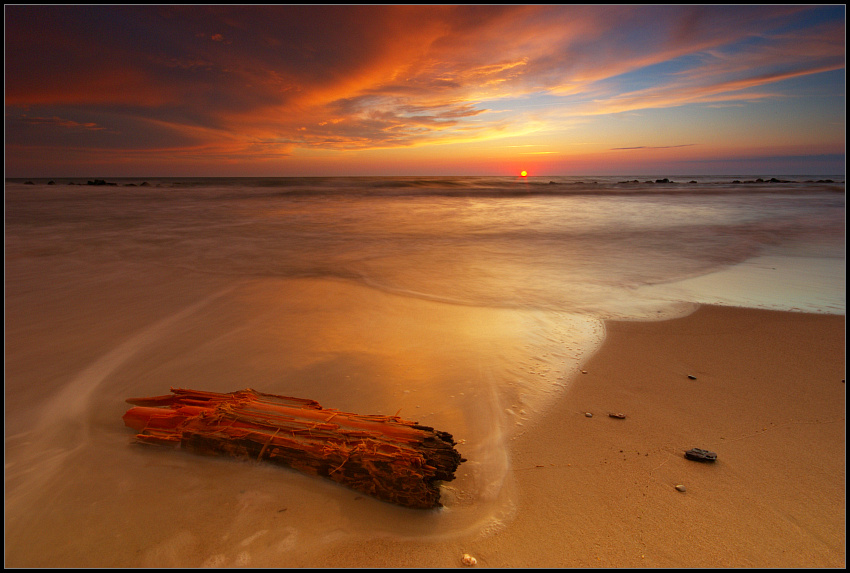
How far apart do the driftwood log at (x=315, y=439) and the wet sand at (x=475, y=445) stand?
9 cm

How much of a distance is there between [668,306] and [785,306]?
145 cm

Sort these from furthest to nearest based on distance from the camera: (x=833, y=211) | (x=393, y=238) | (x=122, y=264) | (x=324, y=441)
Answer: (x=833, y=211) → (x=393, y=238) → (x=122, y=264) → (x=324, y=441)

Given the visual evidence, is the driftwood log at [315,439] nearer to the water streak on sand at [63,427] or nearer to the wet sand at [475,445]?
the wet sand at [475,445]

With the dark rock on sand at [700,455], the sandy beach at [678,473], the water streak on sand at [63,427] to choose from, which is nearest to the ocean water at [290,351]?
the water streak on sand at [63,427]

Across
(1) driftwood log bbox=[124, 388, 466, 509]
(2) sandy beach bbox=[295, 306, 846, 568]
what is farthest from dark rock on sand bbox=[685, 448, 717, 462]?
(1) driftwood log bbox=[124, 388, 466, 509]

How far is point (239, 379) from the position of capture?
3418mm

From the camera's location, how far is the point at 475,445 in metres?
2.59

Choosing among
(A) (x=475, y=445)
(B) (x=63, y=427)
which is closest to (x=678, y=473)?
(A) (x=475, y=445)

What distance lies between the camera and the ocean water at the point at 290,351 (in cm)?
200

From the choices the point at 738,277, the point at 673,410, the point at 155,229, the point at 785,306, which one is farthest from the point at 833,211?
→ the point at 155,229

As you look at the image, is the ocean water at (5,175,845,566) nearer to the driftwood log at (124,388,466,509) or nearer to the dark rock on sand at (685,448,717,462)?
the driftwood log at (124,388,466,509)

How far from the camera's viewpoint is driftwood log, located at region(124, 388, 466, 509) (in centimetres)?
208

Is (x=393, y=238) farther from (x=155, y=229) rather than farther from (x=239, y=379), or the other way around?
(x=239, y=379)

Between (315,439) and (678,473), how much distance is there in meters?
2.15
